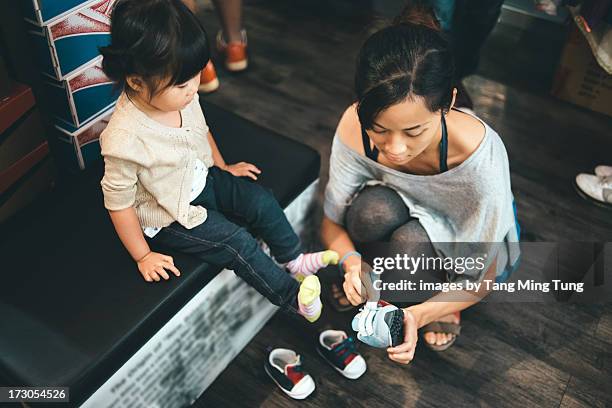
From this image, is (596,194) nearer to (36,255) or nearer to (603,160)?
(603,160)

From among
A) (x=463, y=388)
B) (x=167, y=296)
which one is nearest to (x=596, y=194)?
(x=463, y=388)

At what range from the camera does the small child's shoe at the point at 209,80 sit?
92.4 inches

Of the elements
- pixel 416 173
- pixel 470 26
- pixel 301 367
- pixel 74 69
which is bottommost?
pixel 301 367

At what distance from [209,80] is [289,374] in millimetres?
1305

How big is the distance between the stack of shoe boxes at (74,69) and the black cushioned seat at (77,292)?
0.12m

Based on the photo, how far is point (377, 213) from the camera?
1522 mm

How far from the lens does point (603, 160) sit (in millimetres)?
2127

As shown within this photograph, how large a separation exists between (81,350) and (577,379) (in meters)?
1.24

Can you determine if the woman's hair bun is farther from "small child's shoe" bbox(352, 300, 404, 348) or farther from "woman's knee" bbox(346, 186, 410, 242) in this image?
"small child's shoe" bbox(352, 300, 404, 348)

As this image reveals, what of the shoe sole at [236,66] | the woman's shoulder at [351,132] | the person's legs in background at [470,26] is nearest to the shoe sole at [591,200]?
the person's legs in background at [470,26]

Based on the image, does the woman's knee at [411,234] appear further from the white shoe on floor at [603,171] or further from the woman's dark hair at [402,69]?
the white shoe on floor at [603,171]

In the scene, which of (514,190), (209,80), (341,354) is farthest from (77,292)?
(514,190)

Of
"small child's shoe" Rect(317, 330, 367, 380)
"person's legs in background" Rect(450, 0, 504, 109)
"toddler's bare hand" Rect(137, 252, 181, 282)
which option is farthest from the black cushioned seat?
"person's legs in background" Rect(450, 0, 504, 109)

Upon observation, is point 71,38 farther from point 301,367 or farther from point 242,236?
point 301,367
